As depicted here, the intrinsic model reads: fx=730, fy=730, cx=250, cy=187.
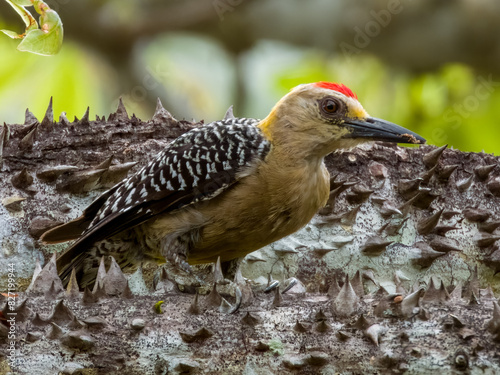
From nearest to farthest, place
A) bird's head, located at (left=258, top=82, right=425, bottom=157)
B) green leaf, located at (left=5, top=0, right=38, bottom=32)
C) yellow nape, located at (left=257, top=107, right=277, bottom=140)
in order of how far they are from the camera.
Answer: green leaf, located at (left=5, top=0, right=38, bottom=32) < bird's head, located at (left=258, top=82, right=425, bottom=157) < yellow nape, located at (left=257, top=107, right=277, bottom=140)

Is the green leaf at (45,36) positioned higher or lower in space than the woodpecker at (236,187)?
higher

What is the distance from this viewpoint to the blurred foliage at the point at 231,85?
7688 millimetres

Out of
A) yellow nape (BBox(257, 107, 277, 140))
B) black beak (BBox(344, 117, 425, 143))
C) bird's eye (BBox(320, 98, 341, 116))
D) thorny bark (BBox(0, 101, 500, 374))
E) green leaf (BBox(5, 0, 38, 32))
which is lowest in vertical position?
thorny bark (BBox(0, 101, 500, 374))

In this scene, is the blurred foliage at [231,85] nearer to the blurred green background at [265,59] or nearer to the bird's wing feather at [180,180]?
the blurred green background at [265,59]

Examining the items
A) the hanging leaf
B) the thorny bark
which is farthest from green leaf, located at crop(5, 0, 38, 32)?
the thorny bark

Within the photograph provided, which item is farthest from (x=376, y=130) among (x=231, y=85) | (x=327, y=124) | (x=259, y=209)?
(x=231, y=85)

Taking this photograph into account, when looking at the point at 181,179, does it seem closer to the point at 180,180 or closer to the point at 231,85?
the point at 180,180

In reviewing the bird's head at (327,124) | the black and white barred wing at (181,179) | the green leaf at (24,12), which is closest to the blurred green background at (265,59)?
the bird's head at (327,124)

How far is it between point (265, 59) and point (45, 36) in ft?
14.6

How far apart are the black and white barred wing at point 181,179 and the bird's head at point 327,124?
21 cm

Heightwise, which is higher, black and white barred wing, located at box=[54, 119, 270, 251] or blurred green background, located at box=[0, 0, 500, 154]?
blurred green background, located at box=[0, 0, 500, 154]

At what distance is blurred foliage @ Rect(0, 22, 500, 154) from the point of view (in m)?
7.69

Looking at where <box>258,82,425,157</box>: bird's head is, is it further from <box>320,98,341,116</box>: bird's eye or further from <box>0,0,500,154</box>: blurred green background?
<box>0,0,500,154</box>: blurred green background

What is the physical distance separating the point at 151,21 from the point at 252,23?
3.36 ft
